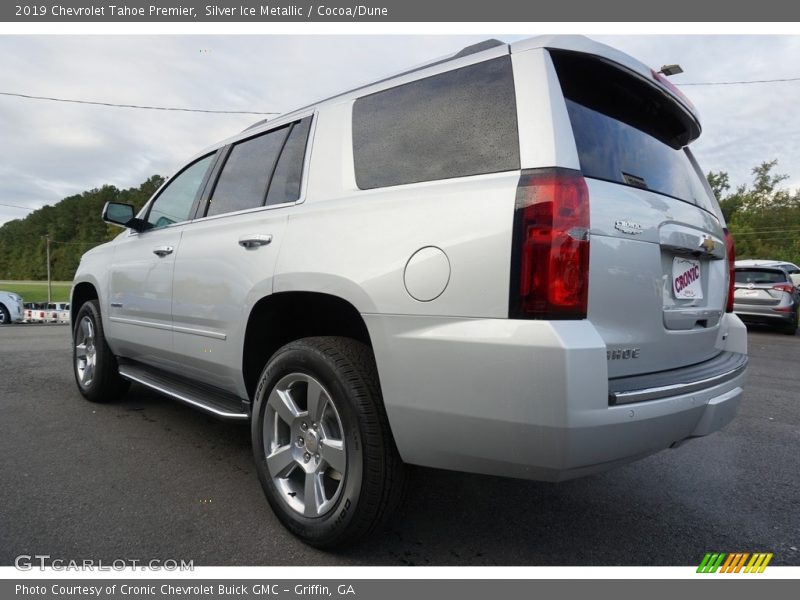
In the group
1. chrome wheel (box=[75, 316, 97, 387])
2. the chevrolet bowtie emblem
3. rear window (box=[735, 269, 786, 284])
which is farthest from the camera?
rear window (box=[735, 269, 786, 284])

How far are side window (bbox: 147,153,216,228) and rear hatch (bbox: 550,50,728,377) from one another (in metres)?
2.40

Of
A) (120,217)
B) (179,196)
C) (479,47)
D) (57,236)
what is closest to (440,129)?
(479,47)

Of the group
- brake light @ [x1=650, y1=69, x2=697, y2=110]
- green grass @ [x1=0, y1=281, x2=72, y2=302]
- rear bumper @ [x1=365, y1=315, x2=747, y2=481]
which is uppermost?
brake light @ [x1=650, y1=69, x2=697, y2=110]

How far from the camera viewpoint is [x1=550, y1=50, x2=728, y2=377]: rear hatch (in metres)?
1.72

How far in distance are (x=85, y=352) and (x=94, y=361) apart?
315 millimetres

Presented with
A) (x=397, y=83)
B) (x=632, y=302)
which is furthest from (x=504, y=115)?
(x=632, y=302)

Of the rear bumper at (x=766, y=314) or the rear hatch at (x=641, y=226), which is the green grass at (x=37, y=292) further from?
the rear hatch at (x=641, y=226)

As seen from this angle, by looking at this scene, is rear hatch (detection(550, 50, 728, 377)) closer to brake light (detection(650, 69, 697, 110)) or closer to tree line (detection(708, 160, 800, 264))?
brake light (detection(650, 69, 697, 110))

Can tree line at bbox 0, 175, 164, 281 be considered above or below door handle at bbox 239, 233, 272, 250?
above

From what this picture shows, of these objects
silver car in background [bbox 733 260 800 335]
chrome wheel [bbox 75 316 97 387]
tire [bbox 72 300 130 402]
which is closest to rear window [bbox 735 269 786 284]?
silver car in background [bbox 733 260 800 335]

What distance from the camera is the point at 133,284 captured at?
11.7 ft

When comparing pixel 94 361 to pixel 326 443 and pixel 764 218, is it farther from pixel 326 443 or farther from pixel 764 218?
pixel 764 218

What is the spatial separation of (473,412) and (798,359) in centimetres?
823
